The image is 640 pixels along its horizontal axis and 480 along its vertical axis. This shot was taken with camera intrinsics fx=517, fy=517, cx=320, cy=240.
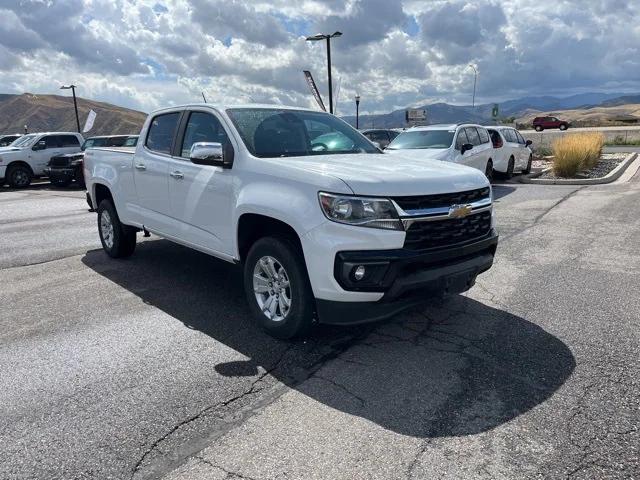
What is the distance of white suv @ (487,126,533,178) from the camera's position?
1494 centimetres

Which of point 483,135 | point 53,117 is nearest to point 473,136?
point 483,135

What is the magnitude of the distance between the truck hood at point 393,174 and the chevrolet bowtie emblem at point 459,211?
0.13m

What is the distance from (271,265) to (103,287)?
265cm

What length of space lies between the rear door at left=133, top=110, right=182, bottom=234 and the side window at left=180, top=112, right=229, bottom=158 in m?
0.23

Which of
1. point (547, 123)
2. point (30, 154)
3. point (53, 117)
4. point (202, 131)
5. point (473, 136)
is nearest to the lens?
point (202, 131)

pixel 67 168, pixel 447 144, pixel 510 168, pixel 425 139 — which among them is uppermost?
pixel 425 139

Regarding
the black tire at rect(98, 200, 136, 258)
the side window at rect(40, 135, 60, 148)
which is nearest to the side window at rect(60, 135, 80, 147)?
the side window at rect(40, 135, 60, 148)

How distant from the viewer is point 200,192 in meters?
4.83

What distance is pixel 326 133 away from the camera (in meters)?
5.23

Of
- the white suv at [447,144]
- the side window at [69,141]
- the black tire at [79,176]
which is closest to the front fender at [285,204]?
the white suv at [447,144]

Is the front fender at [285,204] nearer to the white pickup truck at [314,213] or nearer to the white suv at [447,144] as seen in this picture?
the white pickup truck at [314,213]

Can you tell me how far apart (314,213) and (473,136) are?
34.2ft

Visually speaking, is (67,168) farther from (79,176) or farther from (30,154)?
(30,154)

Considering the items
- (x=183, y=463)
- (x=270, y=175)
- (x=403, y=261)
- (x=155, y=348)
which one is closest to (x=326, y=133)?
(x=270, y=175)
